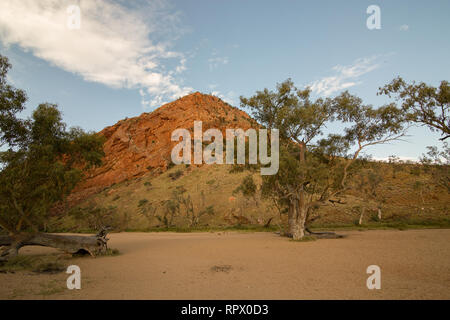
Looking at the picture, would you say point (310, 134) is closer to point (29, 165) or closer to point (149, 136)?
point (29, 165)

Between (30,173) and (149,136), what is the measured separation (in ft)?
184

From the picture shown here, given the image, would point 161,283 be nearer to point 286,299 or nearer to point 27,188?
point 286,299

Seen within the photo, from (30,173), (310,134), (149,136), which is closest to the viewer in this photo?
(30,173)

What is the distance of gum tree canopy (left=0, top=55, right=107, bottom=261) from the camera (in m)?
10.7

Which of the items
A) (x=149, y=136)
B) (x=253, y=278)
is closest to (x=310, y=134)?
(x=253, y=278)

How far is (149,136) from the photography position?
65.8m

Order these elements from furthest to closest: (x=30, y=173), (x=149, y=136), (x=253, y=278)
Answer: (x=149, y=136) < (x=30, y=173) < (x=253, y=278)

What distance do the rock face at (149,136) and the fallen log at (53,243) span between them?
45008mm

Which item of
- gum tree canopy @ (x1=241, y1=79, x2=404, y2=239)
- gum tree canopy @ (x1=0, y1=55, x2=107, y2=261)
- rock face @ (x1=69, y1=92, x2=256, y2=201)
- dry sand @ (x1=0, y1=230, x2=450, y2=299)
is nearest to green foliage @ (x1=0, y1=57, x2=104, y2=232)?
gum tree canopy @ (x1=0, y1=55, x2=107, y2=261)

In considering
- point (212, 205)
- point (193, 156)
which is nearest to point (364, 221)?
point (212, 205)

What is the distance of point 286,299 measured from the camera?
538cm

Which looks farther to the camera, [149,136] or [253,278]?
[149,136]

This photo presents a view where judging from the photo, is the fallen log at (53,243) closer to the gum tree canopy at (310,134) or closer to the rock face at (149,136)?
the gum tree canopy at (310,134)

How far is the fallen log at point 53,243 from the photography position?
11125 millimetres
